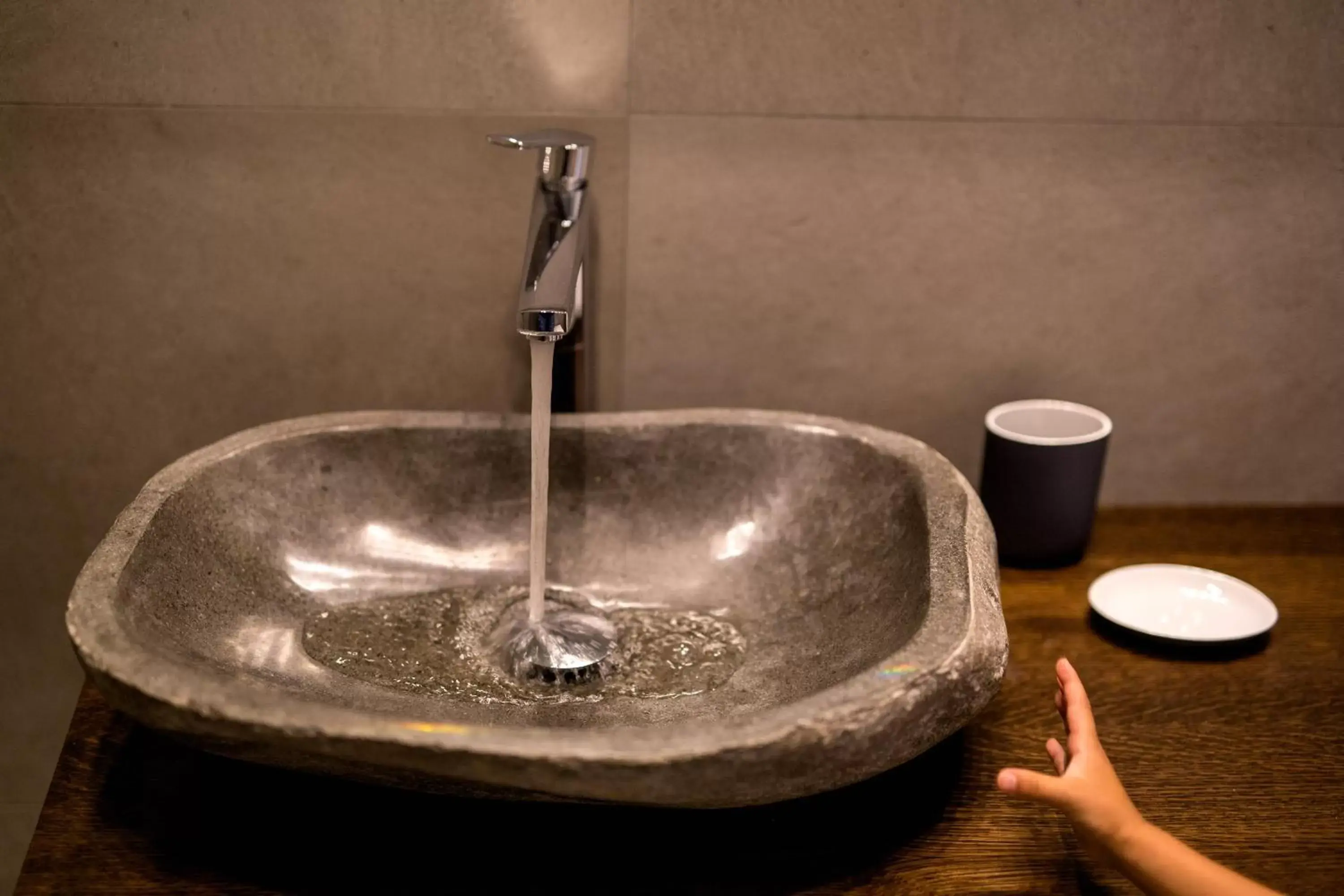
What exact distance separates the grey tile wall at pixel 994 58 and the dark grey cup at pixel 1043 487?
0.27 m

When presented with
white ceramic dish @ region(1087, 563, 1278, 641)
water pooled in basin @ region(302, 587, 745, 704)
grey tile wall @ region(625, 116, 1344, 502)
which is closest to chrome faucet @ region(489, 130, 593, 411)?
grey tile wall @ region(625, 116, 1344, 502)

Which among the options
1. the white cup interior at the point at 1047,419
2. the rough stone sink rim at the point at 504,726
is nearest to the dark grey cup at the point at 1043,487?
the white cup interior at the point at 1047,419

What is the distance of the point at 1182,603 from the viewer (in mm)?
894

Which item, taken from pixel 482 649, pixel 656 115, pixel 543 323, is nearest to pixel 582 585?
pixel 482 649

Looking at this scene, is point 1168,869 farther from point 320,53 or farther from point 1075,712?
point 320,53

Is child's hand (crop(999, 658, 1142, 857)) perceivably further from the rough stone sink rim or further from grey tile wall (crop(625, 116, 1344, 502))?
grey tile wall (crop(625, 116, 1344, 502))

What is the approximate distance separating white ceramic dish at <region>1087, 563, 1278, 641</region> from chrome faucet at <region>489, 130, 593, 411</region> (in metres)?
0.49

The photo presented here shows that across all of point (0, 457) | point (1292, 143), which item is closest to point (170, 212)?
point (0, 457)

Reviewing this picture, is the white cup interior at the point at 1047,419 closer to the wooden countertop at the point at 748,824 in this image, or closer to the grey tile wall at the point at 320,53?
the wooden countertop at the point at 748,824

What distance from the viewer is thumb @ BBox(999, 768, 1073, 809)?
0.56 metres

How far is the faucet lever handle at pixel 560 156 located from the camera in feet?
2.52

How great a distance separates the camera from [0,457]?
3.15 feet

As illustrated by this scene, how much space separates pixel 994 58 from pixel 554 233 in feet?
1.31

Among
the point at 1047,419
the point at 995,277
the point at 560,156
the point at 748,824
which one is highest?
the point at 560,156
